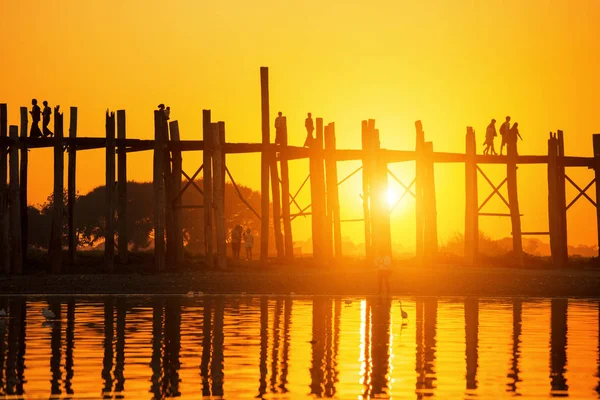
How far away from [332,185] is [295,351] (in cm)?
2295

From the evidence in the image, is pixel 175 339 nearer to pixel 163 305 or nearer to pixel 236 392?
pixel 236 392

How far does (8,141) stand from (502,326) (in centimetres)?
1847

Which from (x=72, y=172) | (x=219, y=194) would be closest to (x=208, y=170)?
(x=219, y=194)

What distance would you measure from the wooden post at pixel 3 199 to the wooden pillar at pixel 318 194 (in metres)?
9.07

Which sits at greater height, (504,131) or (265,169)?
(504,131)

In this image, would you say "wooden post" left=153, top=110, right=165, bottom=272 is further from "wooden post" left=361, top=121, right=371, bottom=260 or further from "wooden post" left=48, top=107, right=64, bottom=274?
"wooden post" left=361, top=121, right=371, bottom=260

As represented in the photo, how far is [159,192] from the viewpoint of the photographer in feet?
123

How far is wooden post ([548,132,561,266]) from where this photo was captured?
4278 cm

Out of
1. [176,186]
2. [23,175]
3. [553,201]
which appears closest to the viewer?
[23,175]

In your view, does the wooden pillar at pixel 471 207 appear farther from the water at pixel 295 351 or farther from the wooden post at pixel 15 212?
the wooden post at pixel 15 212

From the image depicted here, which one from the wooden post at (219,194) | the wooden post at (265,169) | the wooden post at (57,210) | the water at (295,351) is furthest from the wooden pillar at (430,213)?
the water at (295,351)

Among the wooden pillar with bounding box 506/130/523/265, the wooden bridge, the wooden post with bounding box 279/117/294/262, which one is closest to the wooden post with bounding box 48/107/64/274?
the wooden bridge

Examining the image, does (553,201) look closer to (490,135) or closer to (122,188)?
(490,135)

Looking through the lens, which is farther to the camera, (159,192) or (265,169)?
(265,169)
